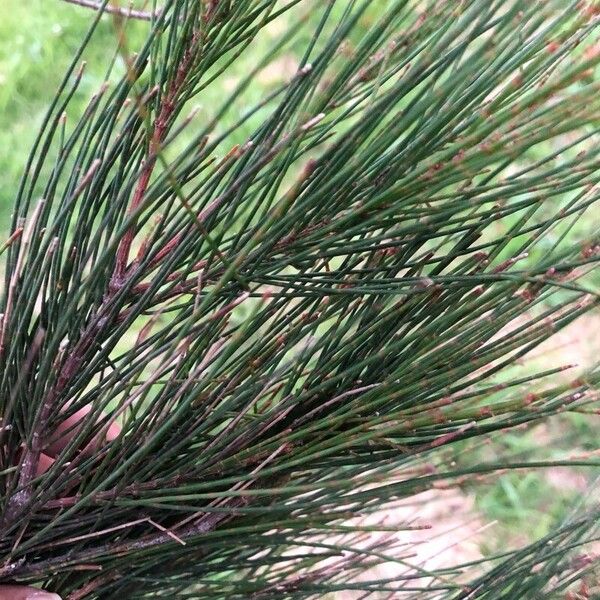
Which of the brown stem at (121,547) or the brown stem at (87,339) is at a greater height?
the brown stem at (87,339)

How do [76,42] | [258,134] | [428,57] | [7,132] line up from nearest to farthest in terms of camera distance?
[428,57] < [258,134] < [7,132] < [76,42]

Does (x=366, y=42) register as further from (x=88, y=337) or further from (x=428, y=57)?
(x=88, y=337)

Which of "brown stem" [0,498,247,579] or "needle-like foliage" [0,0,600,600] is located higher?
"needle-like foliage" [0,0,600,600]

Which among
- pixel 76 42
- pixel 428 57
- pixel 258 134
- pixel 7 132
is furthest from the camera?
pixel 76 42

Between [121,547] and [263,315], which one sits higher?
[263,315]

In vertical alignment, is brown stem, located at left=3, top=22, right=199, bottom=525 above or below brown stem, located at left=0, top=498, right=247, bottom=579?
above

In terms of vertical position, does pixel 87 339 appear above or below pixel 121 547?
above

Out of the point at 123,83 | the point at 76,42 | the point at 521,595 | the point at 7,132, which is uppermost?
the point at 76,42

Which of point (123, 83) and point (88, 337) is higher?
point (123, 83)

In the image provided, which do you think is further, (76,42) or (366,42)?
(76,42)

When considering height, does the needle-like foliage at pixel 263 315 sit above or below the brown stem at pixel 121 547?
above

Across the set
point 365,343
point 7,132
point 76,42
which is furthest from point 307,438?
point 76,42
